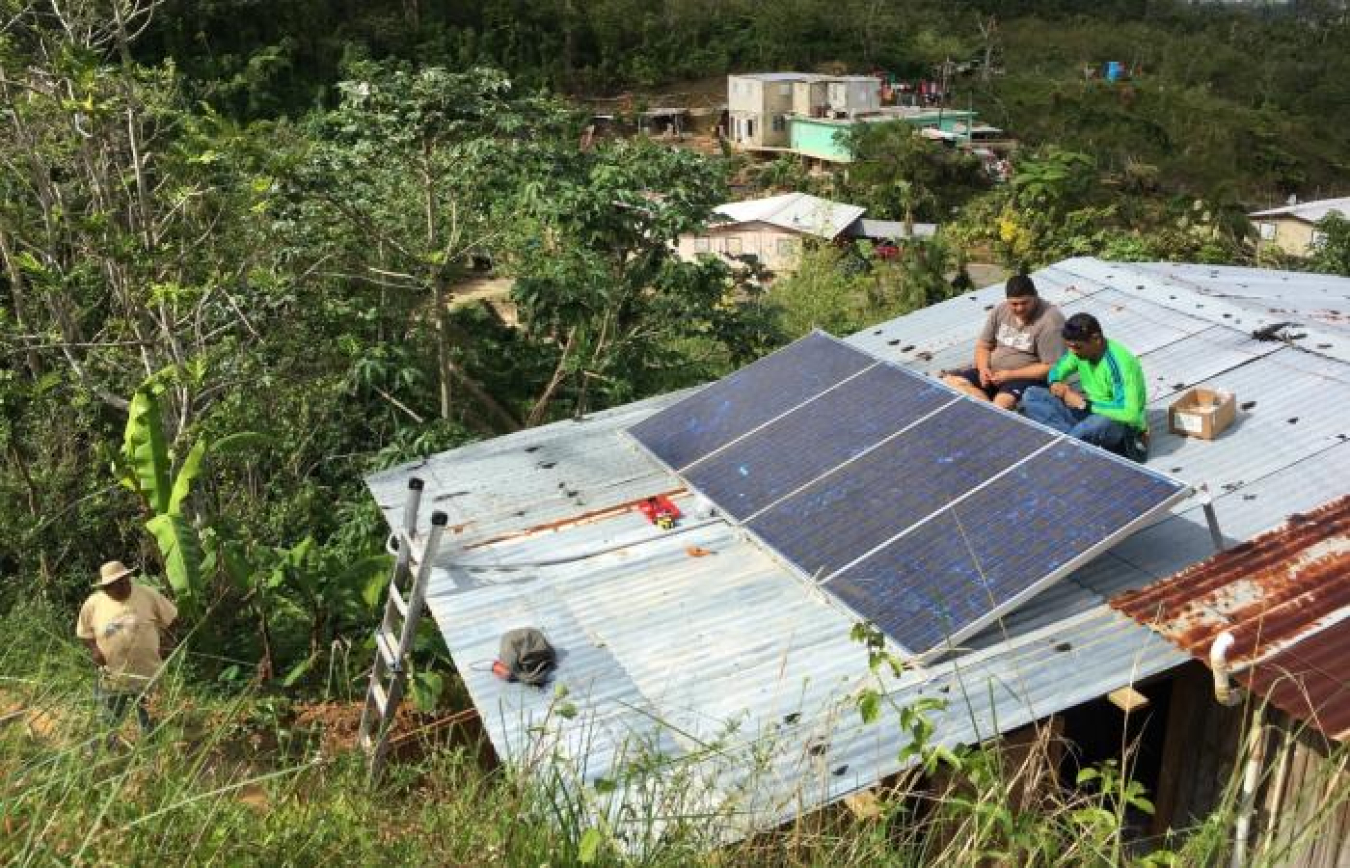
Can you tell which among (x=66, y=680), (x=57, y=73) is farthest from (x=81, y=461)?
(x=66, y=680)

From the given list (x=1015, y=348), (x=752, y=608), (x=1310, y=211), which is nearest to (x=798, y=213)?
(x=1310, y=211)

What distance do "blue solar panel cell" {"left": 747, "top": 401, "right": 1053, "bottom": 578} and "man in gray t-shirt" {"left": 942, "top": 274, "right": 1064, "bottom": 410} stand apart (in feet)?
3.99

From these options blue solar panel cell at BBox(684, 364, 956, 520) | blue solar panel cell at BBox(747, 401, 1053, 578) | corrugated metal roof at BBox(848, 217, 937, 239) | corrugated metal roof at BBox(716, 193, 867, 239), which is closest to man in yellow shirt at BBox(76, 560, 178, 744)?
blue solar panel cell at BBox(684, 364, 956, 520)

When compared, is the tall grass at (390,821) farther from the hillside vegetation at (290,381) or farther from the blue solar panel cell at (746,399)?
the blue solar panel cell at (746,399)

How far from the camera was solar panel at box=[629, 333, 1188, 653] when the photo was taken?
546 cm

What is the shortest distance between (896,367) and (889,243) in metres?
28.0

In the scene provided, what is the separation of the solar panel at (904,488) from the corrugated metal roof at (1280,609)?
1.69ft

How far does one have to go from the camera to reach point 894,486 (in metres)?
6.39

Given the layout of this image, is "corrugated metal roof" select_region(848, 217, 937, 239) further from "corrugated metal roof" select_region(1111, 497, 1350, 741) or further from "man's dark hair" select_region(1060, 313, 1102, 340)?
"corrugated metal roof" select_region(1111, 497, 1350, 741)

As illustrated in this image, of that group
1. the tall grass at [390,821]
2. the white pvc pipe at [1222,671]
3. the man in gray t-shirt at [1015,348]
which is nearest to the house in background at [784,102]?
the man in gray t-shirt at [1015,348]

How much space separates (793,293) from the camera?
2242 centimetres

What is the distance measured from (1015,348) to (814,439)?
6.38ft

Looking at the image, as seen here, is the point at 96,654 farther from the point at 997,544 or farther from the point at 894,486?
the point at 997,544

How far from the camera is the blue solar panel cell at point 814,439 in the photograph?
272 inches
